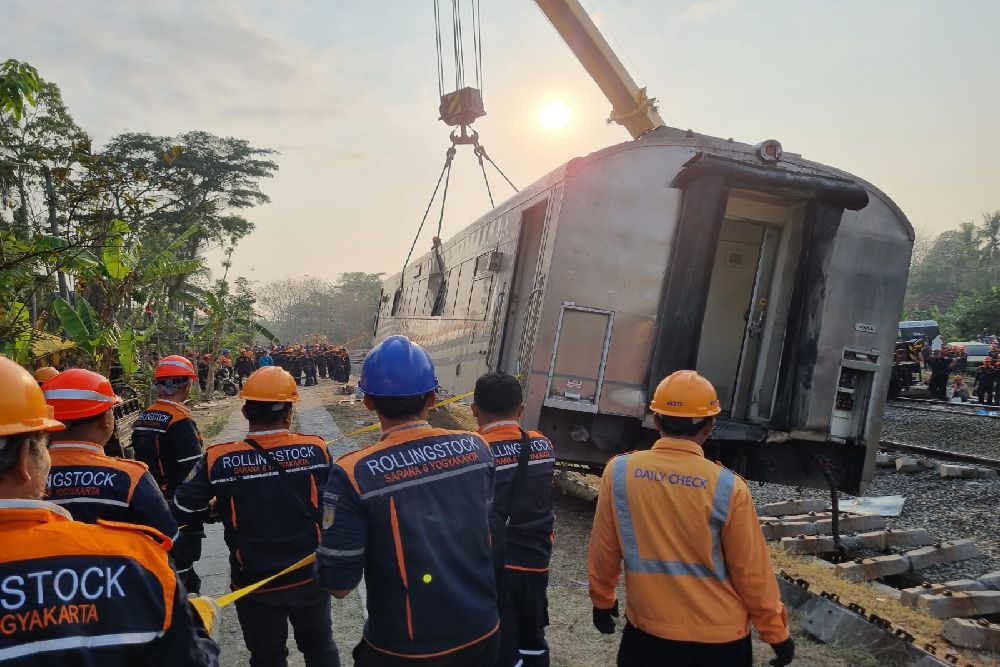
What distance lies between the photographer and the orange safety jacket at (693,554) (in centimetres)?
244

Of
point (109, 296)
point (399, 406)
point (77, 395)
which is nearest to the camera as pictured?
point (399, 406)

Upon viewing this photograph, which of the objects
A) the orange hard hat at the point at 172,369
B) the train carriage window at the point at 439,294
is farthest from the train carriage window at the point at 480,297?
the orange hard hat at the point at 172,369

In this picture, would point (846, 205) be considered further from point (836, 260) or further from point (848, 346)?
point (848, 346)

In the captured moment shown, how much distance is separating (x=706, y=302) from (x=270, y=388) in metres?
4.38

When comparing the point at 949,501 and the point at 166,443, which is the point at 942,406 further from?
the point at 166,443

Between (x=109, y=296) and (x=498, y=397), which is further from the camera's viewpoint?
(x=109, y=296)

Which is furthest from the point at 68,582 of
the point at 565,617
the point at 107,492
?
the point at 565,617

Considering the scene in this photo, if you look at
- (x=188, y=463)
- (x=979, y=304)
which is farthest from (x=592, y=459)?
(x=979, y=304)

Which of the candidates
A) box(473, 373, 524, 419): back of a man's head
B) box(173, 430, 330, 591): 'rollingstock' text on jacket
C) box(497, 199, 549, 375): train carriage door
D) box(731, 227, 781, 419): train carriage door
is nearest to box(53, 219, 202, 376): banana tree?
box(497, 199, 549, 375): train carriage door

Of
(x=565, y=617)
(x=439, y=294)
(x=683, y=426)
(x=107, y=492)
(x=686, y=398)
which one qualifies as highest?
(x=439, y=294)

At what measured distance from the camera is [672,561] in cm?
250

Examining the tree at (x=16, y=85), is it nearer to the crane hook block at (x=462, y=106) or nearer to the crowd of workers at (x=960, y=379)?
the crane hook block at (x=462, y=106)

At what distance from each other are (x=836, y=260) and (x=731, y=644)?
4.70m

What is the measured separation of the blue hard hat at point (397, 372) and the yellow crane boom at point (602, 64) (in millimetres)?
8747
